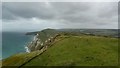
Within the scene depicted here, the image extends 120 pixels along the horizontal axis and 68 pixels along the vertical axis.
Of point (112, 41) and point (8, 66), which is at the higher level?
point (112, 41)

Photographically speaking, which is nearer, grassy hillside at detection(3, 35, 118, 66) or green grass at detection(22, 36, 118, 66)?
green grass at detection(22, 36, 118, 66)

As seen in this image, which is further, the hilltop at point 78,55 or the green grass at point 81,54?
the hilltop at point 78,55

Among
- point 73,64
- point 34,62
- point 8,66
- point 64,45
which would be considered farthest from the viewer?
point 64,45

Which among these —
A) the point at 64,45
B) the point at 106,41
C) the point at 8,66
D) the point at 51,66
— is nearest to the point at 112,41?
the point at 106,41

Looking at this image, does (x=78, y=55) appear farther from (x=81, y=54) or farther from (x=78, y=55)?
(x=81, y=54)

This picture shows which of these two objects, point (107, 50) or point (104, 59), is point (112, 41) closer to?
point (107, 50)

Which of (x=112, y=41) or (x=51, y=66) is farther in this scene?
(x=112, y=41)

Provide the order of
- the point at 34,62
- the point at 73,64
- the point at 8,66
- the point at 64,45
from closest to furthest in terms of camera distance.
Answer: the point at 73,64, the point at 34,62, the point at 8,66, the point at 64,45
